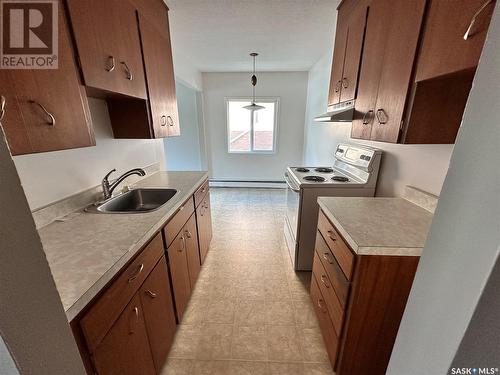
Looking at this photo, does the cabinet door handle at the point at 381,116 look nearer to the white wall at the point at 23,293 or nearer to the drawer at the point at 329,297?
the drawer at the point at 329,297

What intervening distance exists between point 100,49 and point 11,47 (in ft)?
1.42

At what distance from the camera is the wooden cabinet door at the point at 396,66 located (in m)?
0.95

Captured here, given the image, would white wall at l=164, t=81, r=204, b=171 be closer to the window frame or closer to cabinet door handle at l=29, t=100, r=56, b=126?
the window frame

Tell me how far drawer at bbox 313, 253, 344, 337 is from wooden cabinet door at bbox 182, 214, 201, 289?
40.2 inches

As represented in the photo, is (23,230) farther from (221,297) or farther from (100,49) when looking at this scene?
(221,297)

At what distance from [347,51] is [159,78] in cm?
161

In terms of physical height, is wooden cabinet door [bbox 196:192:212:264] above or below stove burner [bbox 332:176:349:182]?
below

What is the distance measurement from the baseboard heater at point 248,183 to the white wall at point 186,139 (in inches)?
21.3

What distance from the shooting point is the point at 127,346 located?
0.88 meters

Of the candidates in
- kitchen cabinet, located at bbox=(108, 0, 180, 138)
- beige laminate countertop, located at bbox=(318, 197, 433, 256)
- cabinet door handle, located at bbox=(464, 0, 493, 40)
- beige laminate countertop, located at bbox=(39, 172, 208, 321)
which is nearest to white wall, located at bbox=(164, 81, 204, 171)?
kitchen cabinet, located at bbox=(108, 0, 180, 138)

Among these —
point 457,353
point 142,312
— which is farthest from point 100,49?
point 457,353

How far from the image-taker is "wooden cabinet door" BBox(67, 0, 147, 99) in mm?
965
